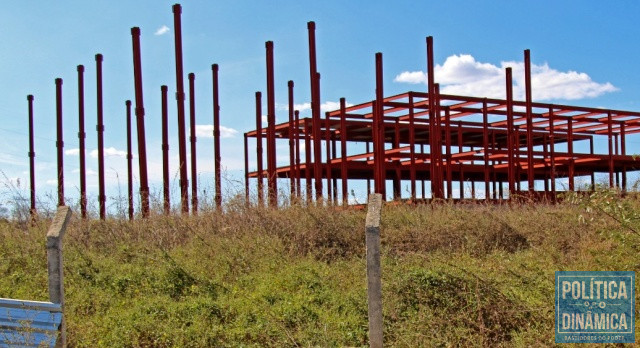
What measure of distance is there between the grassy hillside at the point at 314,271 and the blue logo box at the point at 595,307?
0.60 feet

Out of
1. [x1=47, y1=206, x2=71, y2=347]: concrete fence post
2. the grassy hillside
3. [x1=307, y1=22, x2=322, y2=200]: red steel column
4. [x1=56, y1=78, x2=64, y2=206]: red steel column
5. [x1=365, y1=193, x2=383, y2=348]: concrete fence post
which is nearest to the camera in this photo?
[x1=365, y1=193, x2=383, y2=348]: concrete fence post

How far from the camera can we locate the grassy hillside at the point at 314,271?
24.9 feet

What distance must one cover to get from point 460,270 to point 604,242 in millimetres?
3628

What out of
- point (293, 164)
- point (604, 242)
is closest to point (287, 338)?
point (604, 242)

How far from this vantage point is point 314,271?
9.70 meters

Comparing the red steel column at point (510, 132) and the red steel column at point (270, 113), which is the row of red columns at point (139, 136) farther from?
the red steel column at point (510, 132)

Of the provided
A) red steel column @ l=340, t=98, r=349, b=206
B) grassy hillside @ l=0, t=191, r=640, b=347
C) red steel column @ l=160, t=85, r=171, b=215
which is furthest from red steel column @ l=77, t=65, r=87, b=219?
red steel column @ l=340, t=98, r=349, b=206

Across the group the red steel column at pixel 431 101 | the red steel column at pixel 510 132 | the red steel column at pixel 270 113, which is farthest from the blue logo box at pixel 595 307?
the red steel column at pixel 510 132

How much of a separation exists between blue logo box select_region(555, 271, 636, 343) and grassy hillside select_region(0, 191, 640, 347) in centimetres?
18

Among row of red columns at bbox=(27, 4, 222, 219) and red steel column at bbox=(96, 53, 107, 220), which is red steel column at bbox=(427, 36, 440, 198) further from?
red steel column at bbox=(96, 53, 107, 220)

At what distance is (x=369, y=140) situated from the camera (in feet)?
100

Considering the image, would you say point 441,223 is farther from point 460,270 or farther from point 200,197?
point 200,197

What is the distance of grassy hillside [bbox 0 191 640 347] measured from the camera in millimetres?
7598

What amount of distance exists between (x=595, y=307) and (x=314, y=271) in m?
3.83
